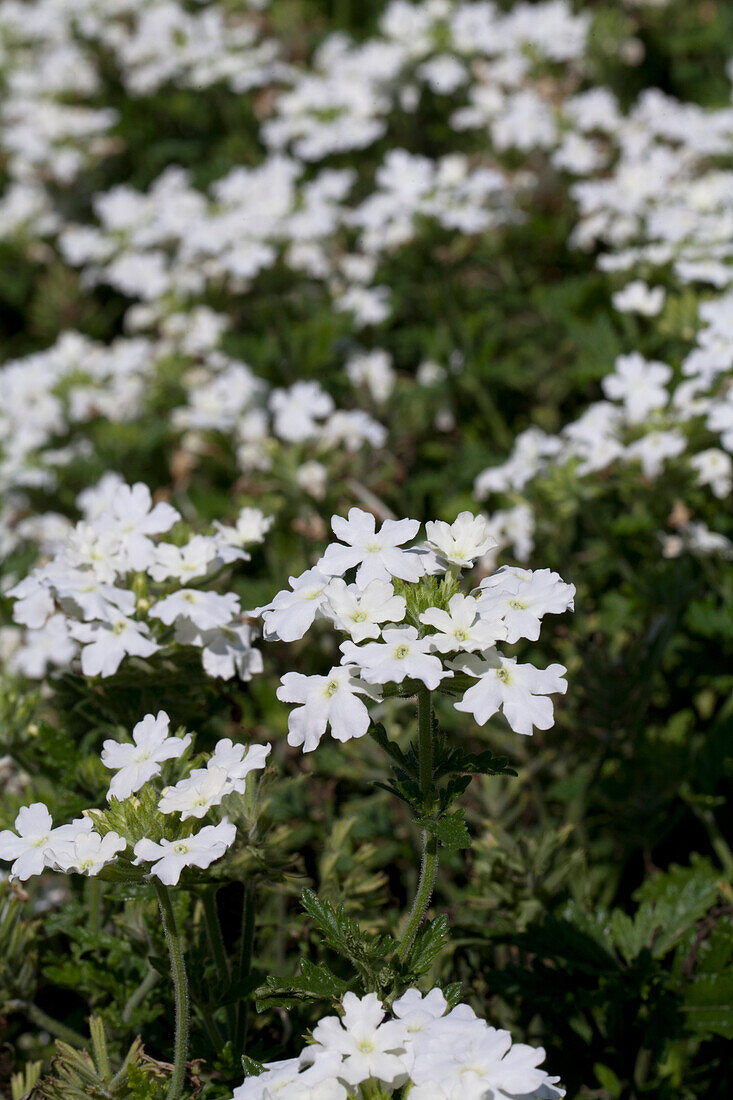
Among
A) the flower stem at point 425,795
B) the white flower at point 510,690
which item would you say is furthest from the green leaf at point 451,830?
the white flower at point 510,690

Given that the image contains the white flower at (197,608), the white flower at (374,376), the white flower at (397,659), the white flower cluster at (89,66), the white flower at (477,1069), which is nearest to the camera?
the white flower at (477,1069)

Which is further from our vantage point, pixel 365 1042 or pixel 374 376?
pixel 374 376

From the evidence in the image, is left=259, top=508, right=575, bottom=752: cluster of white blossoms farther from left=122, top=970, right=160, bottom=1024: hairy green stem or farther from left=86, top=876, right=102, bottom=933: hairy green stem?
left=86, top=876, right=102, bottom=933: hairy green stem

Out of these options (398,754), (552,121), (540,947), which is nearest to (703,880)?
(540,947)

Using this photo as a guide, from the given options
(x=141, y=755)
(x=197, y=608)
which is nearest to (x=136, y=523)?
(x=197, y=608)

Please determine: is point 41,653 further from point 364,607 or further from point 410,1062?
point 410,1062

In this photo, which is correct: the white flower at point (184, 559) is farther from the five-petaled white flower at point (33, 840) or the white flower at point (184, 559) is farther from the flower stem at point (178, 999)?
the flower stem at point (178, 999)

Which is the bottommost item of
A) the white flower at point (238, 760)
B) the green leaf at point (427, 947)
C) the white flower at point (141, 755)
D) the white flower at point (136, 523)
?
the green leaf at point (427, 947)

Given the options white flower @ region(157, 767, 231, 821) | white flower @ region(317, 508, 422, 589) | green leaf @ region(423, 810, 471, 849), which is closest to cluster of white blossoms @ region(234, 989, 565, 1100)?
green leaf @ region(423, 810, 471, 849)
